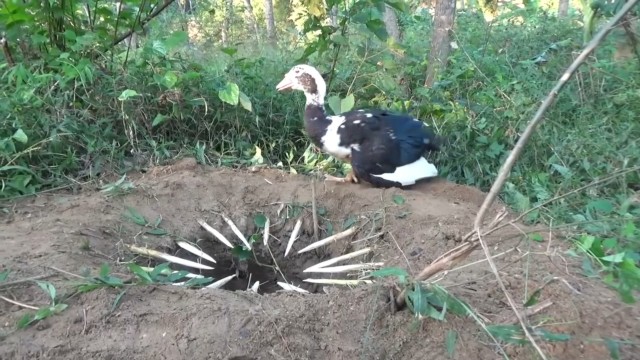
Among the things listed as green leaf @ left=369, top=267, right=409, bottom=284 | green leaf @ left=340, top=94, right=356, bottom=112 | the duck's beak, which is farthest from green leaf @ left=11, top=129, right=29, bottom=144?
green leaf @ left=369, top=267, right=409, bottom=284

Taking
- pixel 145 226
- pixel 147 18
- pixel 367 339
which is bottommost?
pixel 145 226

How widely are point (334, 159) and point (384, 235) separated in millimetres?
1259

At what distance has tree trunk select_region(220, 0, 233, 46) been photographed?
22.5 feet

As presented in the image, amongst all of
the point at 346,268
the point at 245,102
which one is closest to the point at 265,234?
the point at 346,268

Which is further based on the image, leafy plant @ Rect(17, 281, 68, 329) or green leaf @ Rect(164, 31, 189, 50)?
green leaf @ Rect(164, 31, 189, 50)

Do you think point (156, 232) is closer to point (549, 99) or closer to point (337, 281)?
point (337, 281)

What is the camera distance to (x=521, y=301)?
8.66 ft

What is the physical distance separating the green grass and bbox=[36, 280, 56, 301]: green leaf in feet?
4.46

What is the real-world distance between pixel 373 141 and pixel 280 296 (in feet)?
5.39

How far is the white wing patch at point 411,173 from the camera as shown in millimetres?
4174

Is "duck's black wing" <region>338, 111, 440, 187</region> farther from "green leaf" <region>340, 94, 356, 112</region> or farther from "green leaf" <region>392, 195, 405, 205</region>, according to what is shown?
"green leaf" <region>340, 94, 356, 112</region>

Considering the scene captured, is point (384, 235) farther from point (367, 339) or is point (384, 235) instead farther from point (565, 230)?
point (367, 339)

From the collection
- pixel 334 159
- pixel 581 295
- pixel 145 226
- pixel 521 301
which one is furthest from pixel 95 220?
pixel 581 295

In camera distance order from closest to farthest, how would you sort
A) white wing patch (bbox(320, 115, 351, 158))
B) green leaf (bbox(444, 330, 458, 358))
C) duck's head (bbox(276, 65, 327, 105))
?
green leaf (bbox(444, 330, 458, 358)) < white wing patch (bbox(320, 115, 351, 158)) < duck's head (bbox(276, 65, 327, 105))
